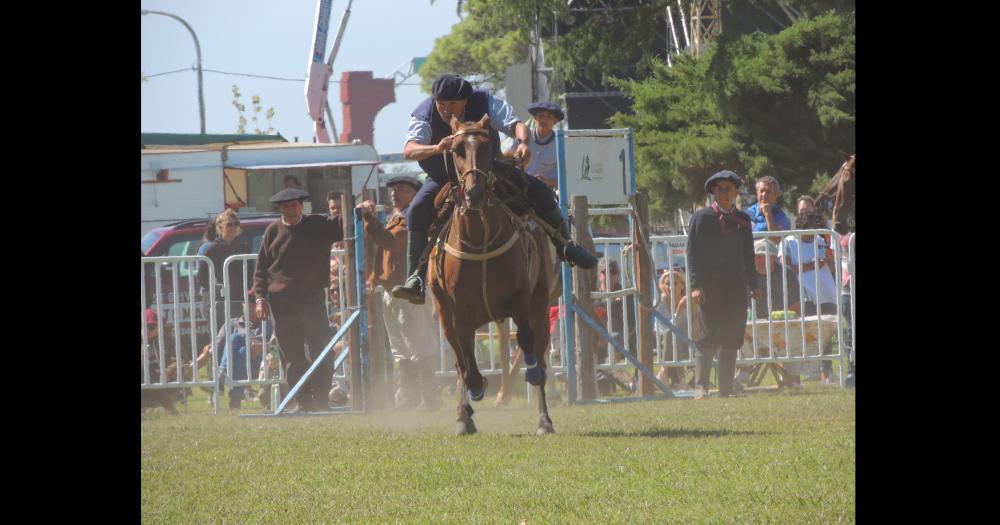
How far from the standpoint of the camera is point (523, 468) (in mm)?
9219

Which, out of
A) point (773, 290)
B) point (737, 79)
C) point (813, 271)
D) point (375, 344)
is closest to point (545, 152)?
point (375, 344)

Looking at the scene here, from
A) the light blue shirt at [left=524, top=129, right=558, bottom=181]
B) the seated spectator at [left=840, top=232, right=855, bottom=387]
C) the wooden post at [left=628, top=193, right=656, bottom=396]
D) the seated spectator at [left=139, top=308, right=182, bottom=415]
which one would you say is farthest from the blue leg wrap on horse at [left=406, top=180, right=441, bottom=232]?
the seated spectator at [left=840, top=232, right=855, bottom=387]

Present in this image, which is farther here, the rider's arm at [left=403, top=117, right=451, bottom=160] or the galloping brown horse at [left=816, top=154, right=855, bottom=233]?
the galloping brown horse at [left=816, top=154, right=855, bottom=233]

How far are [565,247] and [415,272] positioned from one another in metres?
1.12

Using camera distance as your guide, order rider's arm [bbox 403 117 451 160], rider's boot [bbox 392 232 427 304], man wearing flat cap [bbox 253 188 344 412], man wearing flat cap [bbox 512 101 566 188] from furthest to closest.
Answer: man wearing flat cap [bbox 512 101 566 188] → man wearing flat cap [bbox 253 188 344 412] → rider's boot [bbox 392 232 427 304] → rider's arm [bbox 403 117 451 160]

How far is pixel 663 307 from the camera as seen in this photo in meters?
16.1

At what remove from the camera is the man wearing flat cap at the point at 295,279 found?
48.5ft

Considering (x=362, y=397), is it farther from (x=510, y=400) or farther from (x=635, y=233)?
(x=635, y=233)

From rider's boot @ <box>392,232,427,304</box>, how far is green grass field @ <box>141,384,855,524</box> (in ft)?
3.29

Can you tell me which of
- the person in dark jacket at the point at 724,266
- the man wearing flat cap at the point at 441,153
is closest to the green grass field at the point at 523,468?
the person in dark jacket at the point at 724,266

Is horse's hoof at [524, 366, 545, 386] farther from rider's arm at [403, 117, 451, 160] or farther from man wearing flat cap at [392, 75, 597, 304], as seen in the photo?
rider's arm at [403, 117, 451, 160]

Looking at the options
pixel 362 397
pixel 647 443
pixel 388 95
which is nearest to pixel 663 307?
pixel 362 397

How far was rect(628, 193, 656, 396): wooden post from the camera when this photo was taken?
14500 millimetres
